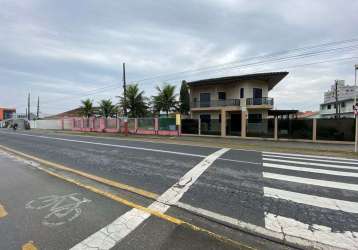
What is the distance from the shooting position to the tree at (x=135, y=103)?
127 feet

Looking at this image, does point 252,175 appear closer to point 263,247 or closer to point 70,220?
point 263,247

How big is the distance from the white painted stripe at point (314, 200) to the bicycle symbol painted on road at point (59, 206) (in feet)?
12.5

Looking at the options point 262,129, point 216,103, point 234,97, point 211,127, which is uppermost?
point 234,97

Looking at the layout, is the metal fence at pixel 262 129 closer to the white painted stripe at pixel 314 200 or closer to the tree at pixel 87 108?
the white painted stripe at pixel 314 200

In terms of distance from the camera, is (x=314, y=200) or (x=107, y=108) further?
(x=107, y=108)

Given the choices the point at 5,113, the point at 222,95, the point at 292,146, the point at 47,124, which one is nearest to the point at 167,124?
the point at 222,95

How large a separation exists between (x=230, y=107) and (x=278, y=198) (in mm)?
23756

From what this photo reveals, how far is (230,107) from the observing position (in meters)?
27.6

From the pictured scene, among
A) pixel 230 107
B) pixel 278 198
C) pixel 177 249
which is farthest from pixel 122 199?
pixel 230 107

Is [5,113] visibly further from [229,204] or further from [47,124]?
[229,204]

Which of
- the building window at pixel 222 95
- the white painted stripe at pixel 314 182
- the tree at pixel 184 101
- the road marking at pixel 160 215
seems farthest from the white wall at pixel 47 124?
the white painted stripe at pixel 314 182

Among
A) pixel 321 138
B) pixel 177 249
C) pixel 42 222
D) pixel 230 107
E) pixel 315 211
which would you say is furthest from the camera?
pixel 230 107

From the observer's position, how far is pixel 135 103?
3891cm

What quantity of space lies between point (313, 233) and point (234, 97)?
88.4 feet
